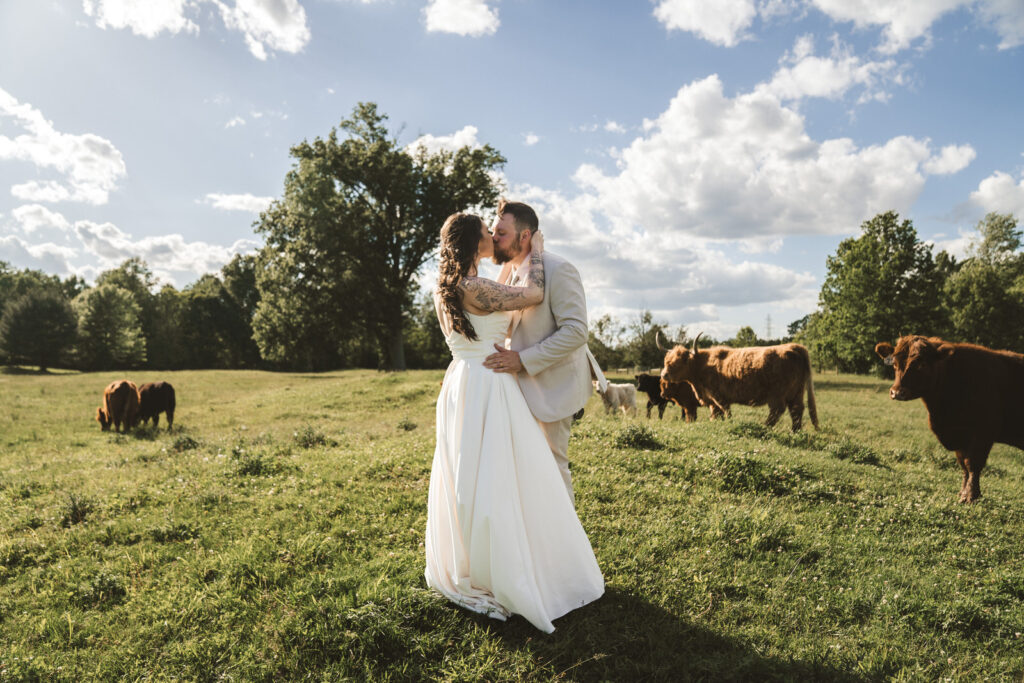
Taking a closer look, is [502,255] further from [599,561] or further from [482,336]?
[599,561]

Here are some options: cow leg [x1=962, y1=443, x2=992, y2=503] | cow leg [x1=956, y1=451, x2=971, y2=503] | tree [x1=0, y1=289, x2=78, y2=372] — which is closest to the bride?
cow leg [x1=956, y1=451, x2=971, y2=503]

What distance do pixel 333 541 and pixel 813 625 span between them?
15.0 feet

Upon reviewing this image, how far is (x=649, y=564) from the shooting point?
17.4 feet

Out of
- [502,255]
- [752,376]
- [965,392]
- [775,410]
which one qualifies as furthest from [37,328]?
[965,392]

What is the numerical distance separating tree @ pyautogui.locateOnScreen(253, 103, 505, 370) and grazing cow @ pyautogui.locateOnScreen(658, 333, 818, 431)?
24439 millimetres

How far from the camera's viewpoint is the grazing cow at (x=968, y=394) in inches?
307

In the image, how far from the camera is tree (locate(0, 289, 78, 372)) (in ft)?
171

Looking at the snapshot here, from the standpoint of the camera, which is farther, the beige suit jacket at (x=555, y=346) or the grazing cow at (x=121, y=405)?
the grazing cow at (x=121, y=405)

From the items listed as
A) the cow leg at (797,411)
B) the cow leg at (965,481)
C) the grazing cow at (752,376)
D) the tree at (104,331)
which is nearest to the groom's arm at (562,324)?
the cow leg at (965,481)

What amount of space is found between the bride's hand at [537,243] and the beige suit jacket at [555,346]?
0.32ft

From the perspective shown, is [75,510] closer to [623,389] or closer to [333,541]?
[333,541]

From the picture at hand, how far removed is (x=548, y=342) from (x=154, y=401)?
17.6 metres

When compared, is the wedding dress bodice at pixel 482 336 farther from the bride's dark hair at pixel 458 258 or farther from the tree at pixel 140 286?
the tree at pixel 140 286

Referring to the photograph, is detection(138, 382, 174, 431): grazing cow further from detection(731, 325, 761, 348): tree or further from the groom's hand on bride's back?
detection(731, 325, 761, 348): tree
